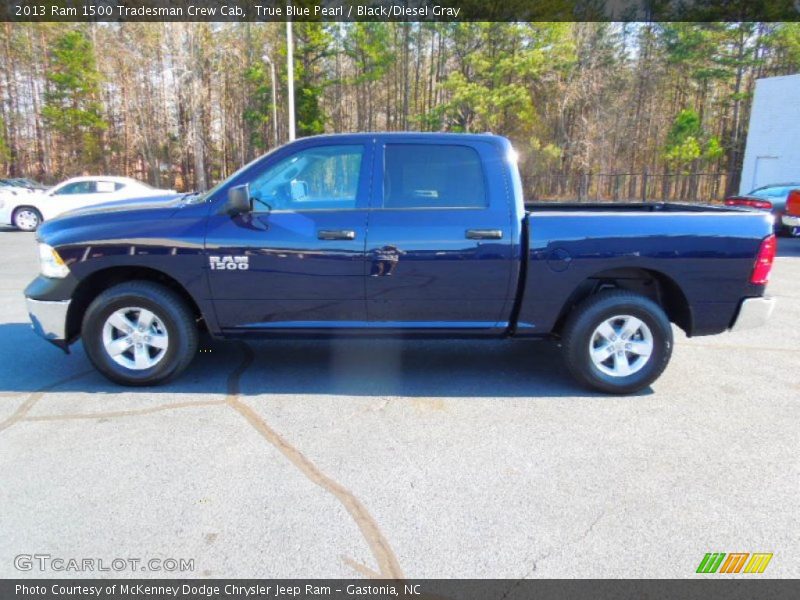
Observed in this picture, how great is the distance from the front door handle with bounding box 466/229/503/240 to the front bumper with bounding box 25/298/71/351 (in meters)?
3.04

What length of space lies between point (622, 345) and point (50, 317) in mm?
4343

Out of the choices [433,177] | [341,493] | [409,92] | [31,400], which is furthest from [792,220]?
[409,92]

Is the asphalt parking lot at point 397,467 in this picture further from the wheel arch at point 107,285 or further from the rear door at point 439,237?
the rear door at point 439,237

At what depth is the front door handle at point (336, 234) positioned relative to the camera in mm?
3756

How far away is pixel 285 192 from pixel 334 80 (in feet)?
96.0

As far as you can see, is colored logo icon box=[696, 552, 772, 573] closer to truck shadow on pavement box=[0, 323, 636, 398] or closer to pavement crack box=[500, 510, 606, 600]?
pavement crack box=[500, 510, 606, 600]

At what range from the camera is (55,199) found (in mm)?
14656

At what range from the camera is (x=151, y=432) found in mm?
3379

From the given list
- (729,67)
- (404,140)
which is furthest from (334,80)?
(404,140)

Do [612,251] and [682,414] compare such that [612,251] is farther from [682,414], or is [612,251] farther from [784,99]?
[784,99]

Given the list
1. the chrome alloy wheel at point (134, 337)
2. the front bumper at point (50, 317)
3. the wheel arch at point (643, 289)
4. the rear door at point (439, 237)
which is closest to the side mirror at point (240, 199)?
the rear door at point (439, 237)

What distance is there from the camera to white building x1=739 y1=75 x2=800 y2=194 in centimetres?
1986
